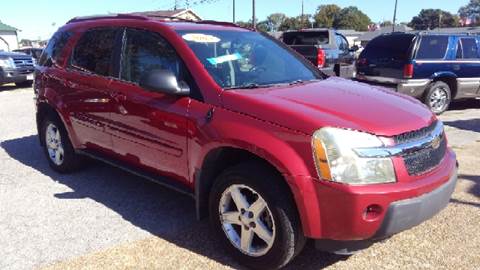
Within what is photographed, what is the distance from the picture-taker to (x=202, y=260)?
12.0 ft

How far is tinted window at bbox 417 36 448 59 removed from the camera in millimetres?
9906

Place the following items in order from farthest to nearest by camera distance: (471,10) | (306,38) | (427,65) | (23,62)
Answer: (471,10)
(23,62)
(306,38)
(427,65)

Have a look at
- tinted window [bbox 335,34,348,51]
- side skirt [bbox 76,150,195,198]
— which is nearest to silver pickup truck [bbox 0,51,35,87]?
tinted window [bbox 335,34,348,51]

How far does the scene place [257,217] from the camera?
3.39m

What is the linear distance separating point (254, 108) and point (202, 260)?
1218 millimetres

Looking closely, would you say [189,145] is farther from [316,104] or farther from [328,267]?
[328,267]

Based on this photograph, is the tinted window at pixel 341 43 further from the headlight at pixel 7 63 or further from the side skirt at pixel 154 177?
the side skirt at pixel 154 177

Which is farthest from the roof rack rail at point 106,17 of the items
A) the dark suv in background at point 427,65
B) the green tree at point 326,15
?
the green tree at point 326,15

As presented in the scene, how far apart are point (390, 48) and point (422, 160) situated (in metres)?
7.53

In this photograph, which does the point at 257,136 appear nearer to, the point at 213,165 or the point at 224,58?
the point at 213,165

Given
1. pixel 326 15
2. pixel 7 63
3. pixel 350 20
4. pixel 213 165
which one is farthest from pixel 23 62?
pixel 350 20

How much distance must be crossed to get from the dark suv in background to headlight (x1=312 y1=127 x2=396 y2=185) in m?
7.27

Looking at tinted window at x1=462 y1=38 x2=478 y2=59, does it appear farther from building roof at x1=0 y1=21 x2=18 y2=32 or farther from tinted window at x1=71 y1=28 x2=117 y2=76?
building roof at x1=0 y1=21 x2=18 y2=32

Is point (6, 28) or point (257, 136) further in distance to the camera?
point (6, 28)
